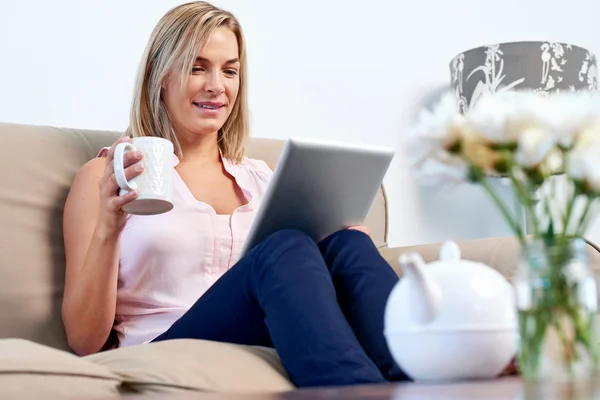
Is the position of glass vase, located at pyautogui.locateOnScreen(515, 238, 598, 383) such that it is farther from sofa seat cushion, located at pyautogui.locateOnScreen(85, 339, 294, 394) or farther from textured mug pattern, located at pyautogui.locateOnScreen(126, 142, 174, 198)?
textured mug pattern, located at pyautogui.locateOnScreen(126, 142, 174, 198)

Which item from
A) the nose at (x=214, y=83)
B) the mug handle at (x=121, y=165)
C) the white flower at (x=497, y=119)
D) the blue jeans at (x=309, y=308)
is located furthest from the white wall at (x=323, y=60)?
the white flower at (x=497, y=119)

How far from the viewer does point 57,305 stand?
1671 mm

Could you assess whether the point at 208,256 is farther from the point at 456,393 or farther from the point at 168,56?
the point at 456,393

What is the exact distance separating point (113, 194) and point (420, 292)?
2.60ft

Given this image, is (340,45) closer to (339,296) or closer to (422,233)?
(422,233)

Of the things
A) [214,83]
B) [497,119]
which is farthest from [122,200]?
[497,119]

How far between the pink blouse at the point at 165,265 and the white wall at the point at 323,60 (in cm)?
68

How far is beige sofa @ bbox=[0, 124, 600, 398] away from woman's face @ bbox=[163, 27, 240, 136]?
163mm

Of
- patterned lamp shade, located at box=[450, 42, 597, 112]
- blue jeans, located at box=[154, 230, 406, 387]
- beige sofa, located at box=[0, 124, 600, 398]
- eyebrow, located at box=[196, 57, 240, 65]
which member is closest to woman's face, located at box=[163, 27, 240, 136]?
eyebrow, located at box=[196, 57, 240, 65]

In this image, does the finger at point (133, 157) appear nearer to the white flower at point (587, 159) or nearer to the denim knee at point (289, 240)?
the denim knee at point (289, 240)

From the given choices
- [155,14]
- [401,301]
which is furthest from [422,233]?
[401,301]

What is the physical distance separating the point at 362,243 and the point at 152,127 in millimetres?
752

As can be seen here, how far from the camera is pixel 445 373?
781mm

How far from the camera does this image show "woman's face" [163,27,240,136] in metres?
1.88
